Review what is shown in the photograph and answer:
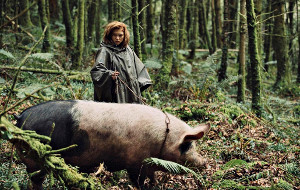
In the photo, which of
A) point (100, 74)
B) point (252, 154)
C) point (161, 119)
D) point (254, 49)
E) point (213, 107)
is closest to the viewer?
point (161, 119)

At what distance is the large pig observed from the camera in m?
3.80

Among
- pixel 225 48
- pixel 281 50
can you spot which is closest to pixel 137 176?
pixel 225 48

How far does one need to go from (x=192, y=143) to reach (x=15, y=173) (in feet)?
9.01

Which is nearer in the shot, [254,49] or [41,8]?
[254,49]

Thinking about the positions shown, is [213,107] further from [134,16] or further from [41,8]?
[41,8]

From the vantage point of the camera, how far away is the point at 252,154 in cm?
601

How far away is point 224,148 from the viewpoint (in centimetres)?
620

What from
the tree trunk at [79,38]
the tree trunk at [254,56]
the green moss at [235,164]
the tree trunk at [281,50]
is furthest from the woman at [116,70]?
the tree trunk at [281,50]

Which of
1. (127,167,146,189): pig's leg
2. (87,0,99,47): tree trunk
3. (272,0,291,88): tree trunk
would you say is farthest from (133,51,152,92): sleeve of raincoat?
(87,0,99,47): tree trunk

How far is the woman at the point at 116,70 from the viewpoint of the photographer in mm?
5117

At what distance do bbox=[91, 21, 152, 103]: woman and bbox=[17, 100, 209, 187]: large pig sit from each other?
101 centimetres

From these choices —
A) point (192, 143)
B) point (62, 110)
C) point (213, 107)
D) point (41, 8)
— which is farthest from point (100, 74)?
point (41, 8)

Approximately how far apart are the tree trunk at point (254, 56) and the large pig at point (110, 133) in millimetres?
3951

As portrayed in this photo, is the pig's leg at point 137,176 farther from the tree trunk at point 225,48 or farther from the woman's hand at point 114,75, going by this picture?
the tree trunk at point 225,48
